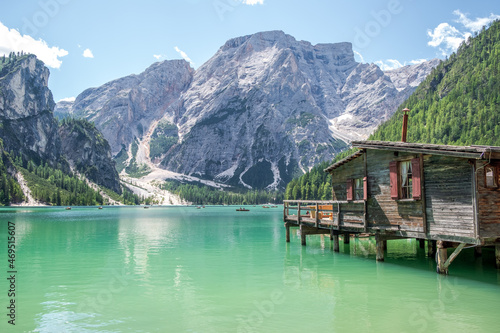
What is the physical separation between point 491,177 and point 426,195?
12.8ft

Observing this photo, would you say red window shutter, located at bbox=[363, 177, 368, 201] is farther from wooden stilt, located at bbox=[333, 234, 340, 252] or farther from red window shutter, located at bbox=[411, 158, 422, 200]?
wooden stilt, located at bbox=[333, 234, 340, 252]

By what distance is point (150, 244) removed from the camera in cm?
4759

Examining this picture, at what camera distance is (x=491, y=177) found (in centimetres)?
2327

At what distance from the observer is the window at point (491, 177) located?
22422 millimetres

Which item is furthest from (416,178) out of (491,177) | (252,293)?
(252,293)

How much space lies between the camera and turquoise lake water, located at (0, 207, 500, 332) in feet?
53.7

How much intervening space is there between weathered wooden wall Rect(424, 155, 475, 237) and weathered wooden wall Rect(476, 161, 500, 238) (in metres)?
0.43

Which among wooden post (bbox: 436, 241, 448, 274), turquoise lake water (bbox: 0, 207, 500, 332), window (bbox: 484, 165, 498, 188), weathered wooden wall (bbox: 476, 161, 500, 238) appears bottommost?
turquoise lake water (bbox: 0, 207, 500, 332)

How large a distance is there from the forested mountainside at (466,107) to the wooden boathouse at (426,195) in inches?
4771

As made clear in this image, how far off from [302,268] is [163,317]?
15.0 metres

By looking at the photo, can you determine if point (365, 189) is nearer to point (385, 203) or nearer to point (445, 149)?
point (385, 203)

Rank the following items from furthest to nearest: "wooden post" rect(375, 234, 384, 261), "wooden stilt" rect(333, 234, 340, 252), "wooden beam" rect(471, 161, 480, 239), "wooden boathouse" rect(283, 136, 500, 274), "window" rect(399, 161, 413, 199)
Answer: "wooden stilt" rect(333, 234, 340, 252) < "wooden post" rect(375, 234, 384, 261) < "window" rect(399, 161, 413, 199) < "wooden boathouse" rect(283, 136, 500, 274) < "wooden beam" rect(471, 161, 480, 239)

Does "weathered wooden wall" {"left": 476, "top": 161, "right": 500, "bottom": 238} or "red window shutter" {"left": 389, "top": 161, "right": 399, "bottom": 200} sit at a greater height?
"red window shutter" {"left": 389, "top": 161, "right": 399, "bottom": 200}

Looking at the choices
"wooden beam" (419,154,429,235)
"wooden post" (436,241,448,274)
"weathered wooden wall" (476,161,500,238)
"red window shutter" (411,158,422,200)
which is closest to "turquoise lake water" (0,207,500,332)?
"wooden post" (436,241,448,274)
